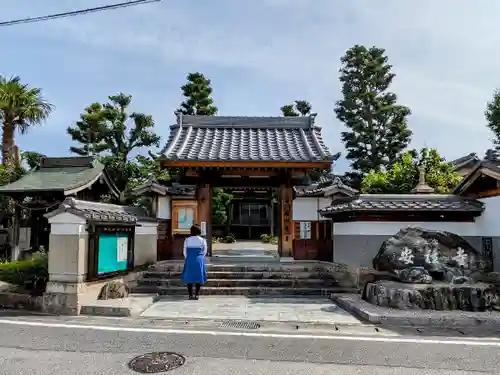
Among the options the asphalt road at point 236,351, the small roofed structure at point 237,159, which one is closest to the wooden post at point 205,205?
the small roofed structure at point 237,159

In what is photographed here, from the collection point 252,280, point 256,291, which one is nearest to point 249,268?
point 252,280

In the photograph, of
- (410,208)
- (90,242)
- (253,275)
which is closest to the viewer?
(90,242)

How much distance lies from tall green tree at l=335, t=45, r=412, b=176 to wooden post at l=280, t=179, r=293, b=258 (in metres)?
18.3

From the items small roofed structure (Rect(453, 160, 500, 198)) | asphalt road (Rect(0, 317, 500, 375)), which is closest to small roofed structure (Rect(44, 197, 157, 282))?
asphalt road (Rect(0, 317, 500, 375))

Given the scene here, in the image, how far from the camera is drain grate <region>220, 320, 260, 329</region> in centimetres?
739

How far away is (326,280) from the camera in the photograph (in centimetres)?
1147

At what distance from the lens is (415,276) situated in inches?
355

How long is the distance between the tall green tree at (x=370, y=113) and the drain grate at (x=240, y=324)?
81.0 feet

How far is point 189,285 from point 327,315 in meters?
3.61

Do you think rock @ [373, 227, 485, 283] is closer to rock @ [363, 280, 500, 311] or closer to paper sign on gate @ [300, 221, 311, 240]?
rock @ [363, 280, 500, 311]

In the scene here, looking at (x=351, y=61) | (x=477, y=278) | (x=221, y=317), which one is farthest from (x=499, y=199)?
(x=351, y=61)

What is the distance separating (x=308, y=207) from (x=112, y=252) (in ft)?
23.2

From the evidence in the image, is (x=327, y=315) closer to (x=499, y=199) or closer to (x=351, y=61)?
(x=499, y=199)

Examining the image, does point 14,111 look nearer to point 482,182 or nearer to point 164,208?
point 164,208
